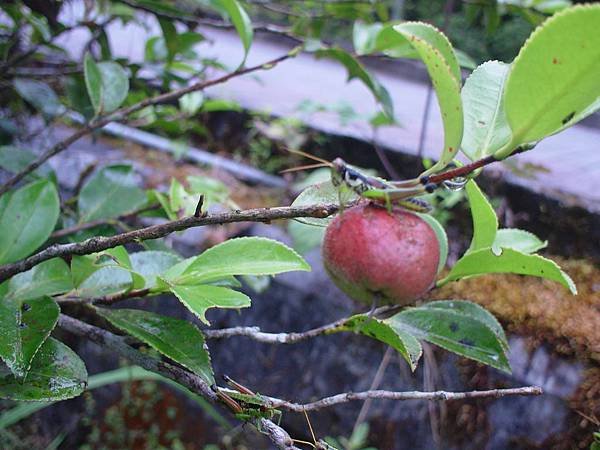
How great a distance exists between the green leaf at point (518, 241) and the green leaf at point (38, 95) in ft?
2.71

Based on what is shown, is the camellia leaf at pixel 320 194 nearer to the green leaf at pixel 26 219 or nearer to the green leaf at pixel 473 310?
the green leaf at pixel 473 310

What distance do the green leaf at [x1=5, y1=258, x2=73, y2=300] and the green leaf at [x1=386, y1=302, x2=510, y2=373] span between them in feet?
1.21

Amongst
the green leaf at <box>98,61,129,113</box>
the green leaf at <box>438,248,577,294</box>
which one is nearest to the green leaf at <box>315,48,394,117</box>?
the green leaf at <box>98,61,129,113</box>

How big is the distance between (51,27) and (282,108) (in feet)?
3.55

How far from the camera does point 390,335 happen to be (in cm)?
51

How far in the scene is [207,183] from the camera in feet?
3.54

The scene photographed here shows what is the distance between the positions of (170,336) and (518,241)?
1.44 feet

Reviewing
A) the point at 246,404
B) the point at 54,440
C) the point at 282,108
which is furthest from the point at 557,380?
the point at 282,108

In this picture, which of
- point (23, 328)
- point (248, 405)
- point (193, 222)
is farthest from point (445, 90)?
point (23, 328)

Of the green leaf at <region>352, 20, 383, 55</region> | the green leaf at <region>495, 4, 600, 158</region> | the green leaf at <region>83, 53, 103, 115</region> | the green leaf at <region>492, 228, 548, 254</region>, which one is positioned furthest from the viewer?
the green leaf at <region>352, 20, 383, 55</region>

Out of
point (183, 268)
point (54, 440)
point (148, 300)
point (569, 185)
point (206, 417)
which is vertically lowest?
point (54, 440)

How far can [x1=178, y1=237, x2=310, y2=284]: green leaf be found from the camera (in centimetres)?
52

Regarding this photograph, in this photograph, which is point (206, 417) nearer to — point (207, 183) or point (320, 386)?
point (320, 386)

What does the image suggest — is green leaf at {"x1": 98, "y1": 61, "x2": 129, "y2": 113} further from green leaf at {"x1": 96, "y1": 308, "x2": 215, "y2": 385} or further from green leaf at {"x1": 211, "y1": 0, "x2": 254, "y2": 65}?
green leaf at {"x1": 96, "y1": 308, "x2": 215, "y2": 385}
